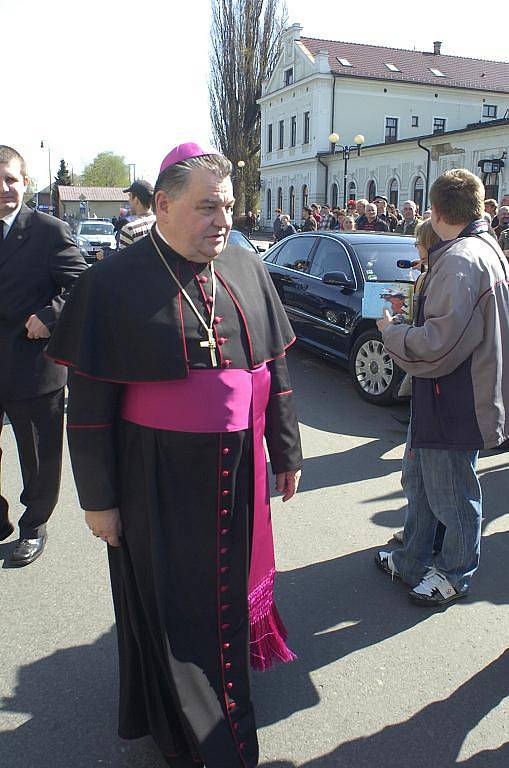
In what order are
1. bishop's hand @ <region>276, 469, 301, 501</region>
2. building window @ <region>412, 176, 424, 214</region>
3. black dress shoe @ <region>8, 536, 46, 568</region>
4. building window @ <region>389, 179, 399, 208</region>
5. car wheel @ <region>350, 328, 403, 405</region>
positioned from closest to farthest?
bishop's hand @ <region>276, 469, 301, 501</region> → black dress shoe @ <region>8, 536, 46, 568</region> → car wheel @ <region>350, 328, 403, 405</region> → building window @ <region>412, 176, 424, 214</region> → building window @ <region>389, 179, 399, 208</region>

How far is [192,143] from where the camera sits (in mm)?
2006

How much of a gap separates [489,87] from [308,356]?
4555 centimetres

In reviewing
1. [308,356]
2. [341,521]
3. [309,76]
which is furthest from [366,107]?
[341,521]

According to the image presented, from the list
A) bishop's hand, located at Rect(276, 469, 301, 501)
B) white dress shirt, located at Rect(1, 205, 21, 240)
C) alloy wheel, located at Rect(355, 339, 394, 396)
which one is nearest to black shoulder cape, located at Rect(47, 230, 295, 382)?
bishop's hand, located at Rect(276, 469, 301, 501)

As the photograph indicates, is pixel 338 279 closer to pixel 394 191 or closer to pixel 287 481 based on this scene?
pixel 287 481

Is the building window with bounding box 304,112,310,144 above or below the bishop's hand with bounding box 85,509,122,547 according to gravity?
above

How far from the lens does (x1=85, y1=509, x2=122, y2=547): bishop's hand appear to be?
6.84 ft

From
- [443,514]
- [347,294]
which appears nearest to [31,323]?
[443,514]

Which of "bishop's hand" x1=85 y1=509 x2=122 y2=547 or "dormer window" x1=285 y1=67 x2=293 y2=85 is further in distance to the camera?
"dormer window" x1=285 y1=67 x2=293 y2=85

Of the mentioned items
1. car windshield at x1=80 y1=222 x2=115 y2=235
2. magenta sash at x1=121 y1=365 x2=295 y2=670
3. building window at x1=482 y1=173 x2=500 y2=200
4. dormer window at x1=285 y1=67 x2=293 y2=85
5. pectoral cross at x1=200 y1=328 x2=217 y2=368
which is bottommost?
magenta sash at x1=121 y1=365 x2=295 y2=670

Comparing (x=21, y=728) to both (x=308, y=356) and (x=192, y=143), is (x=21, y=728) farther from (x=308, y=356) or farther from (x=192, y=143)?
(x=308, y=356)

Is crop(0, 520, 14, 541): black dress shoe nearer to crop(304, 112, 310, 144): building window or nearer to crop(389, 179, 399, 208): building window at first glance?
crop(389, 179, 399, 208): building window

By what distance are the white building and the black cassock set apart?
3804 cm

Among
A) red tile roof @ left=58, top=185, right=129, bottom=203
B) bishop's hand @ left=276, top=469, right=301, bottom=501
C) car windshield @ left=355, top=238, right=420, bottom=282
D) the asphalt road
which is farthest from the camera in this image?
red tile roof @ left=58, top=185, right=129, bottom=203
